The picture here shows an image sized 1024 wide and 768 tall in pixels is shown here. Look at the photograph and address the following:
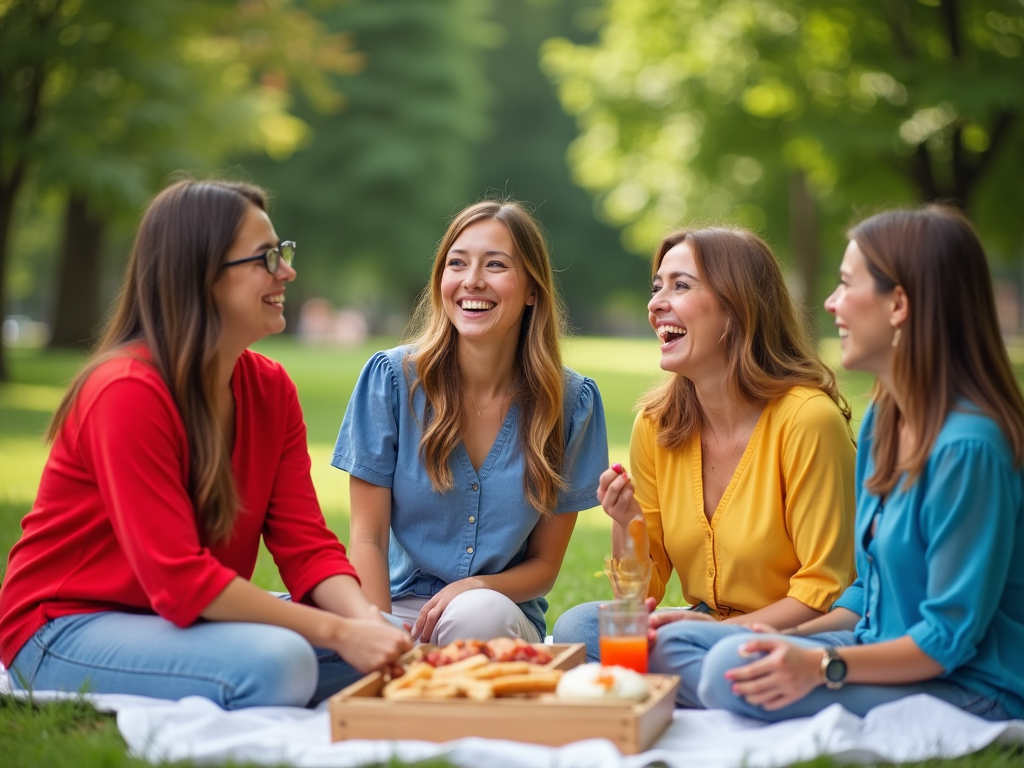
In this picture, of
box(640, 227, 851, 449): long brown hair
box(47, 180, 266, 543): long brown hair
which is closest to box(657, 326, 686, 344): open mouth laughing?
box(640, 227, 851, 449): long brown hair

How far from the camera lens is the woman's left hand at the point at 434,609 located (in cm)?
416

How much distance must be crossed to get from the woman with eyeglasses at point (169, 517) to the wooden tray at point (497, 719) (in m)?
0.27

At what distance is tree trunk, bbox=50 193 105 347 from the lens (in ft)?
74.4

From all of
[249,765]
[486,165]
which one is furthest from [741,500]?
[486,165]

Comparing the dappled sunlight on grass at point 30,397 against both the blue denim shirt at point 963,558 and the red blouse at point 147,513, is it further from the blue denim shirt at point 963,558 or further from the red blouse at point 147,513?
the blue denim shirt at point 963,558

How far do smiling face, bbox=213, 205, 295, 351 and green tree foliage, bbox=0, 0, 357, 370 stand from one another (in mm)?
11887

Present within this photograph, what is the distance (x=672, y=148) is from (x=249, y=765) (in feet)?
64.8

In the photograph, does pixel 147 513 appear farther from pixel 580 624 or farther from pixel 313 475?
pixel 313 475

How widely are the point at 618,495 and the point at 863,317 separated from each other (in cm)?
94

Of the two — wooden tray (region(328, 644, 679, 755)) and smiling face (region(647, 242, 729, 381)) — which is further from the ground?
smiling face (region(647, 242, 729, 381))

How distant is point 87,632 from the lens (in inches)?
141

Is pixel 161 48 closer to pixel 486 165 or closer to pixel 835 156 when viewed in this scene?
pixel 835 156

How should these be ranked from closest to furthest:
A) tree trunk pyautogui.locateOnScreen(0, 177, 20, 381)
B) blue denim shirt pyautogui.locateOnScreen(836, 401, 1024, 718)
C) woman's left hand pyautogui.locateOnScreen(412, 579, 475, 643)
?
blue denim shirt pyautogui.locateOnScreen(836, 401, 1024, 718), woman's left hand pyautogui.locateOnScreen(412, 579, 475, 643), tree trunk pyautogui.locateOnScreen(0, 177, 20, 381)

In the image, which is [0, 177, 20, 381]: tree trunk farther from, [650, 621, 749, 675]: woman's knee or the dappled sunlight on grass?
[650, 621, 749, 675]: woman's knee
